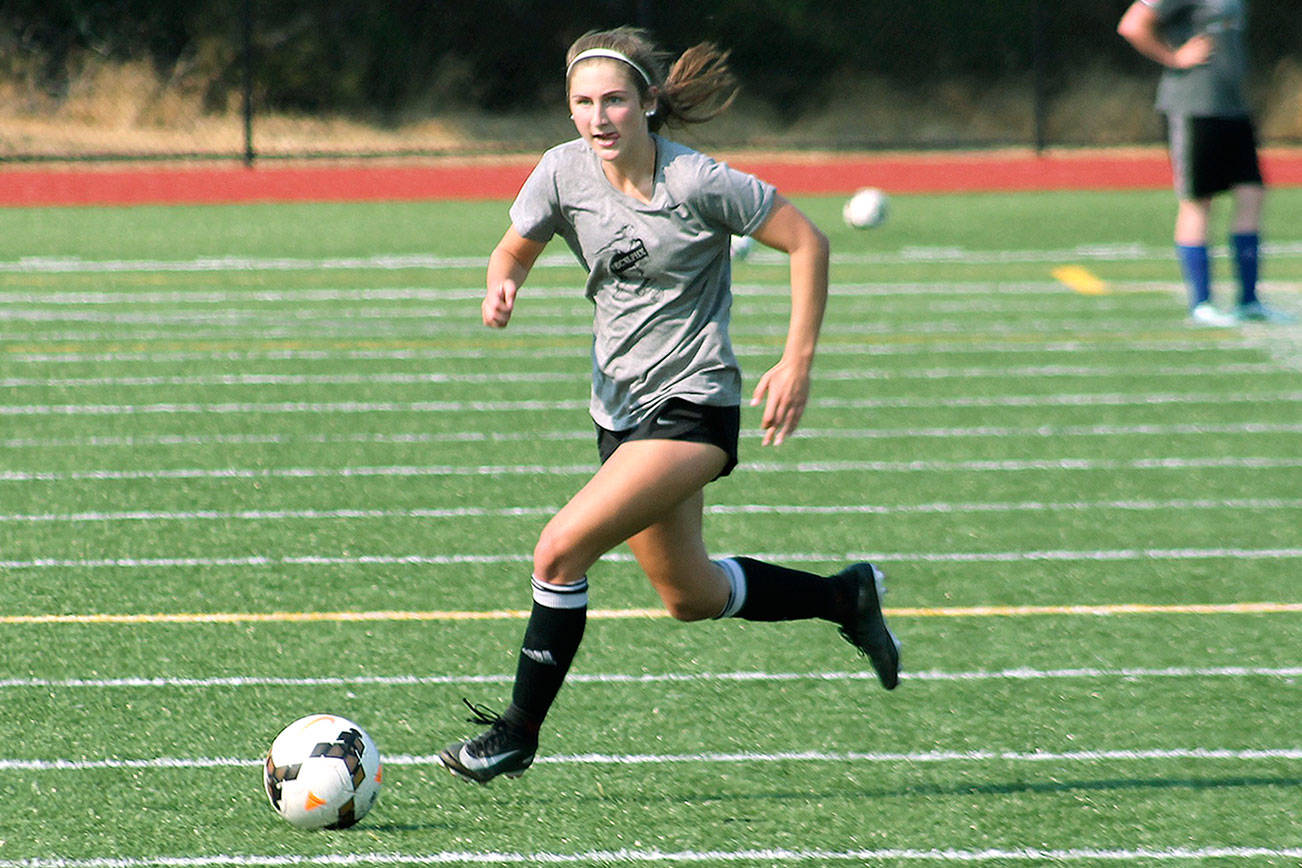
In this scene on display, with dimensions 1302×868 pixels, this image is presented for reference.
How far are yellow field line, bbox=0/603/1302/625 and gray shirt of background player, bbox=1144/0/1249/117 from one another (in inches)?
235

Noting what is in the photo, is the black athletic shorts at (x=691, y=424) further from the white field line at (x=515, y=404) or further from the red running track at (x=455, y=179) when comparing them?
the red running track at (x=455, y=179)

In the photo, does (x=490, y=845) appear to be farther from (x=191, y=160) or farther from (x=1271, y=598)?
(x=191, y=160)

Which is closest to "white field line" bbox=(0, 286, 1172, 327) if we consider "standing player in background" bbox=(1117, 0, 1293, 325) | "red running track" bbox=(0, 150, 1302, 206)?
"standing player in background" bbox=(1117, 0, 1293, 325)

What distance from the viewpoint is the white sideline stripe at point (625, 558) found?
6.64m

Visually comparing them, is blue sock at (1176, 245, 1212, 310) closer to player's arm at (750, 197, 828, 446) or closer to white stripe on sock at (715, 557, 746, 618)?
white stripe on sock at (715, 557, 746, 618)

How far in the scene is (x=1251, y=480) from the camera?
7969 mm

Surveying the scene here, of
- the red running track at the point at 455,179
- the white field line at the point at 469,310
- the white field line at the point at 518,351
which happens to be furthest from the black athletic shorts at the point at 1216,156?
the red running track at the point at 455,179

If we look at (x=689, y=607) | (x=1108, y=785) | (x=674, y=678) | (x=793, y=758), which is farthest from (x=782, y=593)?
(x=1108, y=785)

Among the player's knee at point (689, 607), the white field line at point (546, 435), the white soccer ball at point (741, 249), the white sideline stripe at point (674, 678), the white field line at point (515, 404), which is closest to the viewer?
the player's knee at point (689, 607)

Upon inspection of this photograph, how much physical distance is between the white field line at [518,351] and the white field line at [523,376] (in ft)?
1.50

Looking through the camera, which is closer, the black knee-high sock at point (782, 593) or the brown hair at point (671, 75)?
the brown hair at point (671, 75)

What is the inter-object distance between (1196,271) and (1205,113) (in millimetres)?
946

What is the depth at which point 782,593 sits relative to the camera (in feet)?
16.1

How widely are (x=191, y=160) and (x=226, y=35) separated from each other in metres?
5.36
